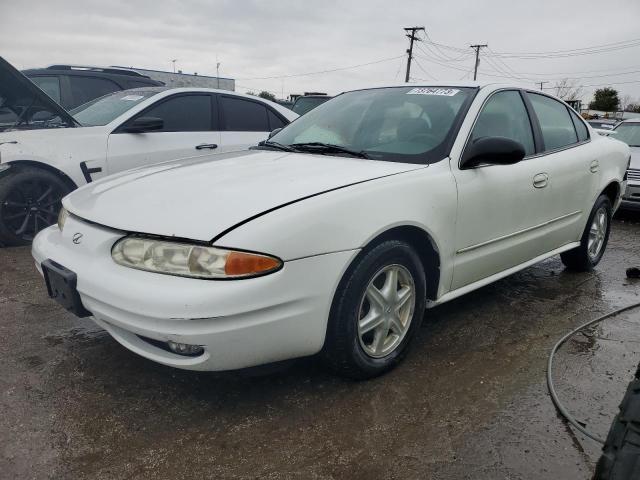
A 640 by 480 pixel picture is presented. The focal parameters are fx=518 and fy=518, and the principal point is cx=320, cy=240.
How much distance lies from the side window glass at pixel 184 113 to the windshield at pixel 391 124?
2.07 m

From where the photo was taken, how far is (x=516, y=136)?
11.5ft

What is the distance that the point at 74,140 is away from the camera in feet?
15.7

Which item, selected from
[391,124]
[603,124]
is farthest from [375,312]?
[603,124]

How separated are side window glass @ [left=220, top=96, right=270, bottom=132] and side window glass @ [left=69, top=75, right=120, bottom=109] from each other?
211 centimetres

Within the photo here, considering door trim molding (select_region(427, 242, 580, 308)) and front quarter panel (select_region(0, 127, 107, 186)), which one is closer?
door trim molding (select_region(427, 242, 580, 308))

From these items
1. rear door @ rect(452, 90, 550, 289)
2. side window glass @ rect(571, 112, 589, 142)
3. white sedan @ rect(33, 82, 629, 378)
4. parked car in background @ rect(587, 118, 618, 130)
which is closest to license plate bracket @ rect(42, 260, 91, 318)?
white sedan @ rect(33, 82, 629, 378)

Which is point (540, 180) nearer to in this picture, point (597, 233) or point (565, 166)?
point (565, 166)

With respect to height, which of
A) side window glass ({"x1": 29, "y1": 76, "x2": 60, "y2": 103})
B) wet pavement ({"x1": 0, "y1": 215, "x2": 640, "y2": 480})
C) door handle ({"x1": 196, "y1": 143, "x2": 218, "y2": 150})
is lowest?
wet pavement ({"x1": 0, "y1": 215, "x2": 640, "y2": 480})

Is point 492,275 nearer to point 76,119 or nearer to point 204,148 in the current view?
point 204,148

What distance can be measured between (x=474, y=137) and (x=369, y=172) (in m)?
0.86

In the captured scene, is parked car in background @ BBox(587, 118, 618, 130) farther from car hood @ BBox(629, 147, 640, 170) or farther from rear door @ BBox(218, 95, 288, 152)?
rear door @ BBox(218, 95, 288, 152)

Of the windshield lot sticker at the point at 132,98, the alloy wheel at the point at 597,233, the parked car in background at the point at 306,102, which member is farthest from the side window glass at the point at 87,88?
the alloy wheel at the point at 597,233

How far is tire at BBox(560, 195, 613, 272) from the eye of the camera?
14.3 ft

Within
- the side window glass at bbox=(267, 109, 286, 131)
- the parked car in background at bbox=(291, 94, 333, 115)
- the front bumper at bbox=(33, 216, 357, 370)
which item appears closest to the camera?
the front bumper at bbox=(33, 216, 357, 370)
